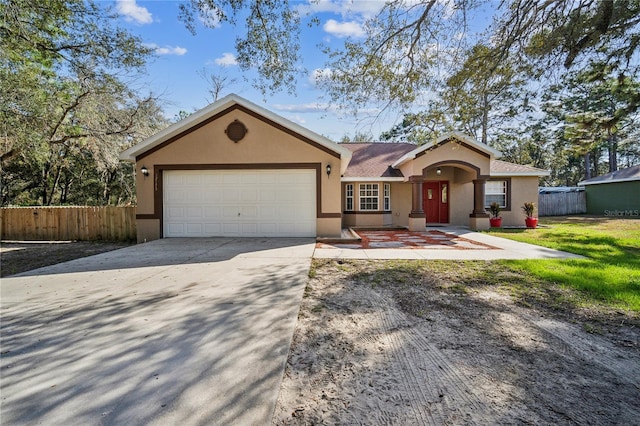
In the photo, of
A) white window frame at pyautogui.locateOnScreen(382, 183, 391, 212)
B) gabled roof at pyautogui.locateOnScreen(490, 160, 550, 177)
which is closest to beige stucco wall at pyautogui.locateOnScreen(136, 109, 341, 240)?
white window frame at pyautogui.locateOnScreen(382, 183, 391, 212)

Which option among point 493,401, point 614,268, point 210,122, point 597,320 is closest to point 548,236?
point 614,268

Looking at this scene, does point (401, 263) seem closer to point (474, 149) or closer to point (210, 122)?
point (210, 122)

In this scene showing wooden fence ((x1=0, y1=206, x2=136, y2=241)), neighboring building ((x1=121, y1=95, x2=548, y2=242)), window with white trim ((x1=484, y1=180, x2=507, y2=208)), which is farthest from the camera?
window with white trim ((x1=484, y1=180, x2=507, y2=208))

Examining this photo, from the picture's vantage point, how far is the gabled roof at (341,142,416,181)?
14781mm

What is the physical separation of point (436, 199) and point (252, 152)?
10.0m

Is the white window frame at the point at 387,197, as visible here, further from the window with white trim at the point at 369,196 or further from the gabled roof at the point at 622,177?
the gabled roof at the point at 622,177

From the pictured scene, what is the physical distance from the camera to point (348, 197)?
15.1 m

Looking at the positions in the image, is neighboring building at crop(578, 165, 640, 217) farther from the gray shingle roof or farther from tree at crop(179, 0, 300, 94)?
tree at crop(179, 0, 300, 94)

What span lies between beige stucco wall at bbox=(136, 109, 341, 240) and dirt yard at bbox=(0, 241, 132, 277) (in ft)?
7.07

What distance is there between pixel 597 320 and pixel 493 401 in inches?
102

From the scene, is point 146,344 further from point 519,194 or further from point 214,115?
→ point 519,194

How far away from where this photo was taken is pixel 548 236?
11242mm

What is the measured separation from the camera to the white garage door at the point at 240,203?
1055 centimetres

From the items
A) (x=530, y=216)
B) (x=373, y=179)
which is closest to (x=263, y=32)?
(x=373, y=179)
